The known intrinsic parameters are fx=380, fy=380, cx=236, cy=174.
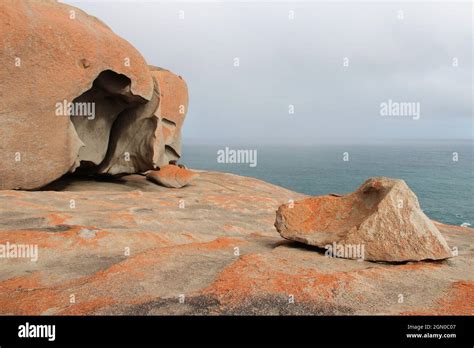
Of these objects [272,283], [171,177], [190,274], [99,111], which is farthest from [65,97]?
[272,283]

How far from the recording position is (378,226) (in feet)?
24.6

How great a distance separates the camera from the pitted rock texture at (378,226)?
7254mm

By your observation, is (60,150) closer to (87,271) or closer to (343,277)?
(87,271)

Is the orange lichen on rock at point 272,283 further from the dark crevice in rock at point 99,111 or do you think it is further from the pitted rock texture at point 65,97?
the dark crevice in rock at point 99,111

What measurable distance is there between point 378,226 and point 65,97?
13507 millimetres

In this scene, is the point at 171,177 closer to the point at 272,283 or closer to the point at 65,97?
the point at 65,97

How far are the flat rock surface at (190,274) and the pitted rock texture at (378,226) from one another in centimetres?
28

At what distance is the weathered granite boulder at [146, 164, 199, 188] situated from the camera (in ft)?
69.2

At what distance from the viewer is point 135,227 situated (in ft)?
32.6

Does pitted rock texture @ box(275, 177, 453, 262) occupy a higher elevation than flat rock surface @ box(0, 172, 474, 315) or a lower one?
higher

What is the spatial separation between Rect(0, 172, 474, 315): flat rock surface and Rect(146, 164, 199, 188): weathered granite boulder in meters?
9.94

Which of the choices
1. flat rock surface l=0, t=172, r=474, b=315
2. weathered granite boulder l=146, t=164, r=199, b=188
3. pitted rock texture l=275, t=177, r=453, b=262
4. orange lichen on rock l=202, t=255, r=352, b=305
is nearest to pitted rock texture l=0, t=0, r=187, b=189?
weathered granite boulder l=146, t=164, r=199, b=188

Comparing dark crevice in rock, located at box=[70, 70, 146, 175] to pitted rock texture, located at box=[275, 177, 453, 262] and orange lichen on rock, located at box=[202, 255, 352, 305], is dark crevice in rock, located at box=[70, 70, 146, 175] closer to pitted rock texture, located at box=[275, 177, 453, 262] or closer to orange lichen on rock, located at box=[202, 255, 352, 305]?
pitted rock texture, located at box=[275, 177, 453, 262]

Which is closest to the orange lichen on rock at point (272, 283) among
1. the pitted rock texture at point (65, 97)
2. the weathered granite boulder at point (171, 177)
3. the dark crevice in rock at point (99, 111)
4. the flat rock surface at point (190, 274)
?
the flat rock surface at point (190, 274)
